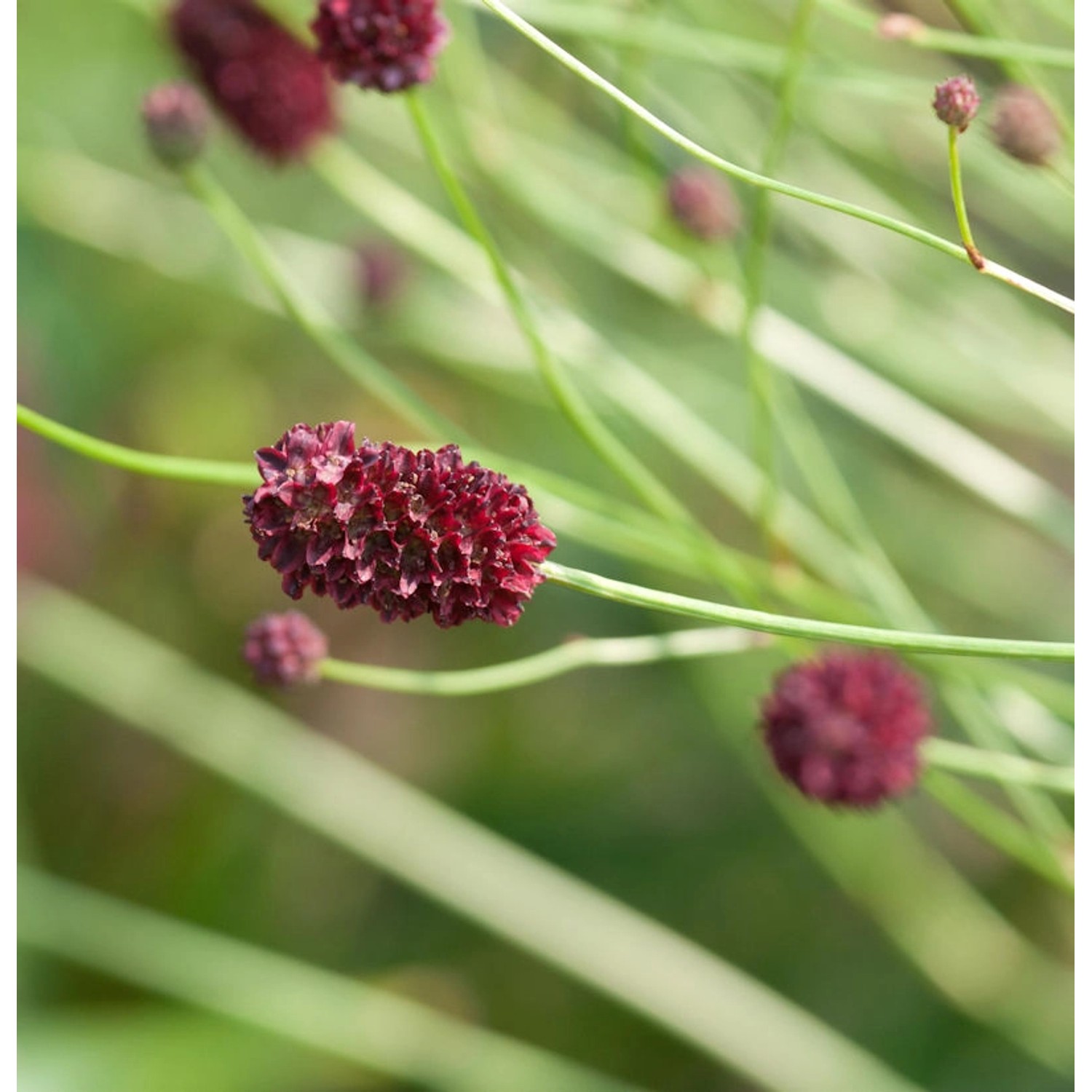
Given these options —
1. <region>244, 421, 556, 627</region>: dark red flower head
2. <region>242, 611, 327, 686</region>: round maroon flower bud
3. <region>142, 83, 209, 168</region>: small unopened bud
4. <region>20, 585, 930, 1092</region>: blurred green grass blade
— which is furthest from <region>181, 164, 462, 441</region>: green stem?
<region>20, 585, 930, 1092</region>: blurred green grass blade

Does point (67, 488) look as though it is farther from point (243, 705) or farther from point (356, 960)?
point (356, 960)

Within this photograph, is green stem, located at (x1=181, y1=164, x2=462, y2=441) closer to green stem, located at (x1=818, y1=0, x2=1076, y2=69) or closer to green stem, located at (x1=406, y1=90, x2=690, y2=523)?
green stem, located at (x1=406, y1=90, x2=690, y2=523)

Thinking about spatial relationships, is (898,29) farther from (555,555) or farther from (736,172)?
(555,555)

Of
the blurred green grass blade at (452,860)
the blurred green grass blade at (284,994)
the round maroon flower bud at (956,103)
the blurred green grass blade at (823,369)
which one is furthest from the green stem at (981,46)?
the blurred green grass blade at (284,994)

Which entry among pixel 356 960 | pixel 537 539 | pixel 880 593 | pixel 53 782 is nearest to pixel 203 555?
pixel 53 782

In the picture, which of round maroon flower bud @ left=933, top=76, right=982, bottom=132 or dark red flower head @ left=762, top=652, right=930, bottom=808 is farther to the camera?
dark red flower head @ left=762, top=652, right=930, bottom=808

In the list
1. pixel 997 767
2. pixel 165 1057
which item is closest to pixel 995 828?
pixel 997 767
